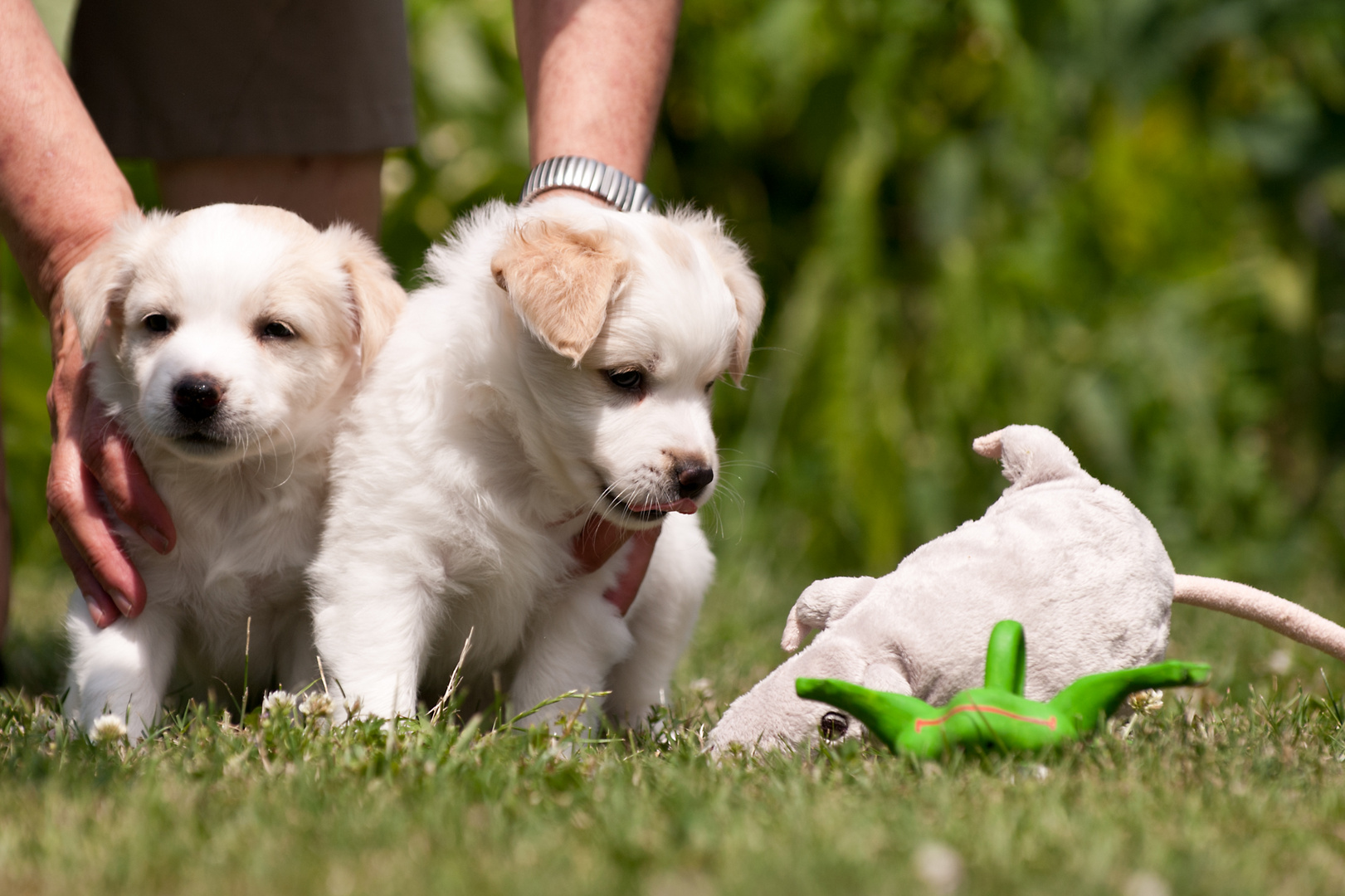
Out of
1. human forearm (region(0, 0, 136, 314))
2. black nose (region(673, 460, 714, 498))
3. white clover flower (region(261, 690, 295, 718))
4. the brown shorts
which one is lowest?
white clover flower (region(261, 690, 295, 718))

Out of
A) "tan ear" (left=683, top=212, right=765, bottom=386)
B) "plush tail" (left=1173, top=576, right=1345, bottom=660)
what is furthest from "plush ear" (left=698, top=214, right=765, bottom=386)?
"plush tail" (left=1173, top=576, right=1345, bottom=660)

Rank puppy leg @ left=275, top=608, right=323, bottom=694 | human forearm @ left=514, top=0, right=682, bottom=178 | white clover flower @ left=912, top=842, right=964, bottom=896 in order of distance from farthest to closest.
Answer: human forearm @ left=514, top=0, right=682, bottom=178, puppy leg @ left=275, top=608, right=323, bottom=694, white clover flower @ left=912, top=842, right=964, bottom=896

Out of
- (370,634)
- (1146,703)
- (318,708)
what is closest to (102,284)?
(370,634)

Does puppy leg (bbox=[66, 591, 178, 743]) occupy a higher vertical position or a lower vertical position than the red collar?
lower

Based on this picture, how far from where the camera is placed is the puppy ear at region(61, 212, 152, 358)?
2.73 metres

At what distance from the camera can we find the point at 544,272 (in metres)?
2.51

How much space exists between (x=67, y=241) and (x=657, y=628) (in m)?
1.60

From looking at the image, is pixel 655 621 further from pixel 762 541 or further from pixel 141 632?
pixel 762 541

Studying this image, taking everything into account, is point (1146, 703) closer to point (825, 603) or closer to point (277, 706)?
point (825, 603)

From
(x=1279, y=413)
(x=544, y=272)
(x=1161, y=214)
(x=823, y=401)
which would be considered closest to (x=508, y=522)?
(x=544, y=272)

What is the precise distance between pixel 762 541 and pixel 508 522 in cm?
288

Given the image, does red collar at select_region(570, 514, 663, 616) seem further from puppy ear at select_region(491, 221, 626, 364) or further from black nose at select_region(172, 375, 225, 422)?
black nose at select_region(172, 375, 225, 422)

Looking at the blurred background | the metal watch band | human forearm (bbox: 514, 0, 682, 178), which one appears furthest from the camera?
the blurred background

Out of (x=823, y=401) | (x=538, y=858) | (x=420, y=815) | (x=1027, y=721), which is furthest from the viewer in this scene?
(x=823, y=401)
